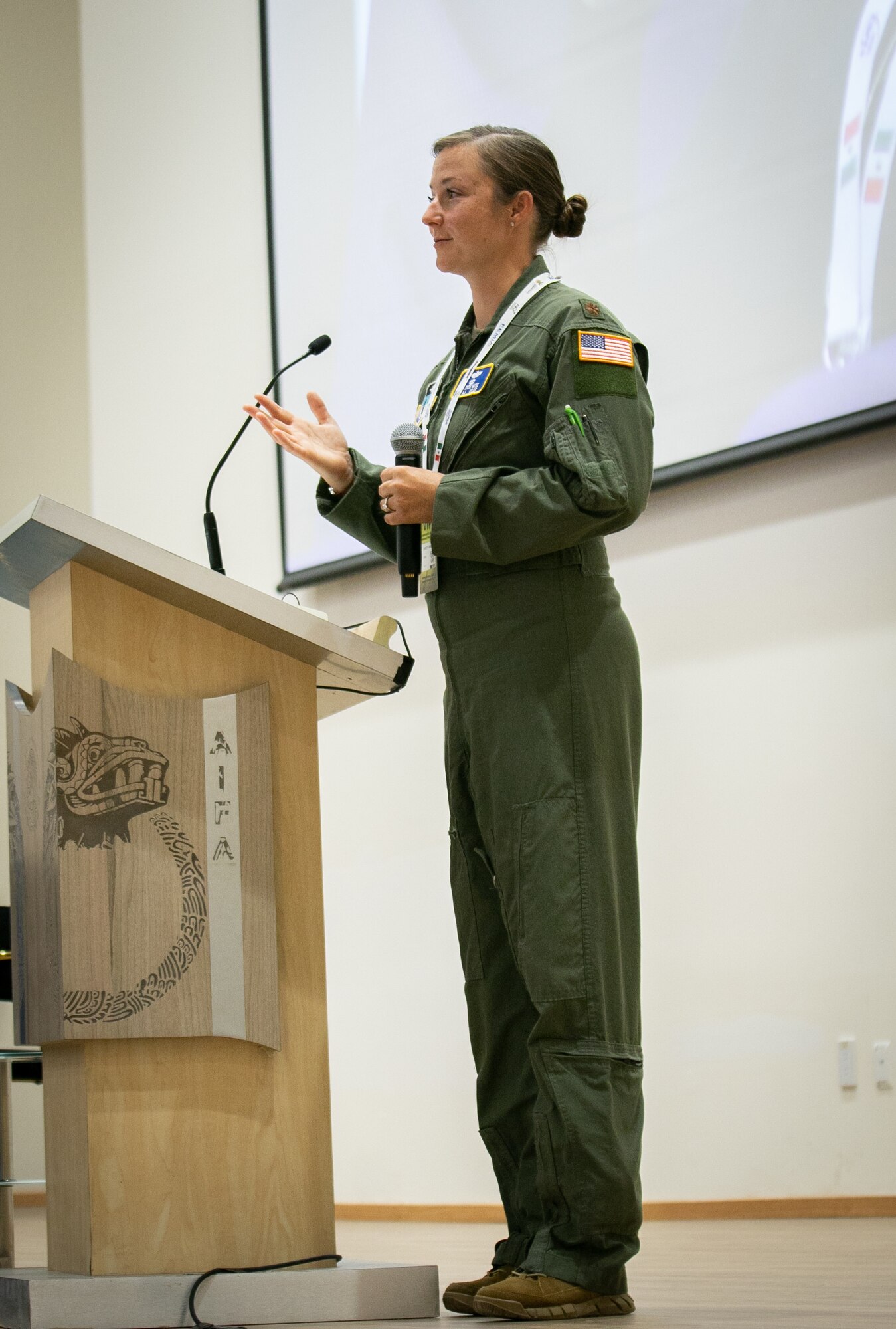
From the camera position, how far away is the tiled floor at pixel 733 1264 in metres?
1.55

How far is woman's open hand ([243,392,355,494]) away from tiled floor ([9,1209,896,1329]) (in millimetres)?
1074

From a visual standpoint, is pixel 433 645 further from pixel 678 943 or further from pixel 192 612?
pixel 192 612

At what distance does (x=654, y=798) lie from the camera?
3.42 meters

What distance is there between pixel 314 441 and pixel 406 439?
0.63 ft

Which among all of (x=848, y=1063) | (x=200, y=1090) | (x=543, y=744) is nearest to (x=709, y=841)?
(x=848, y=1063)

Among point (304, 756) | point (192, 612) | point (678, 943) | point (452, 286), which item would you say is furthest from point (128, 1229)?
point (452, 286)

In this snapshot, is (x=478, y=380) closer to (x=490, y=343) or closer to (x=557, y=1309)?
(x=490, y=343)

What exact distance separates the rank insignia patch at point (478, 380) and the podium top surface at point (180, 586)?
362 mm

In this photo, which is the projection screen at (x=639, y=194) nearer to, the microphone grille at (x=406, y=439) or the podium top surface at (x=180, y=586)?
the microphone grille at (x=406, y=439)

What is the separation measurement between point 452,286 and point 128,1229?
117 inches

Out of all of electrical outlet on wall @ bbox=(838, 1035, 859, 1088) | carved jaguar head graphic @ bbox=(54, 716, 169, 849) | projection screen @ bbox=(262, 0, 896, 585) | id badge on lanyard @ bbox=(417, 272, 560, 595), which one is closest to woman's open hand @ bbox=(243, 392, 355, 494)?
id badge on lanyard @ bbox=(417, 272, 560, 595)

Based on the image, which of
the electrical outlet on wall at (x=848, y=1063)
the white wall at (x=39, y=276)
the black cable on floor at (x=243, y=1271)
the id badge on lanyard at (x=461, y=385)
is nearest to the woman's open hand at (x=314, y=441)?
the id badge on lanyard at (x=461, y=385)

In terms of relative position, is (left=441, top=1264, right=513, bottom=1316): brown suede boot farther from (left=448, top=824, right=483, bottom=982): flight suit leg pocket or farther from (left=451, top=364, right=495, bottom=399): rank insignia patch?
(left=451, top=364, right=495, bottom=399): rank insignia patch

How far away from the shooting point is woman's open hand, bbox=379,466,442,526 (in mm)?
1758
